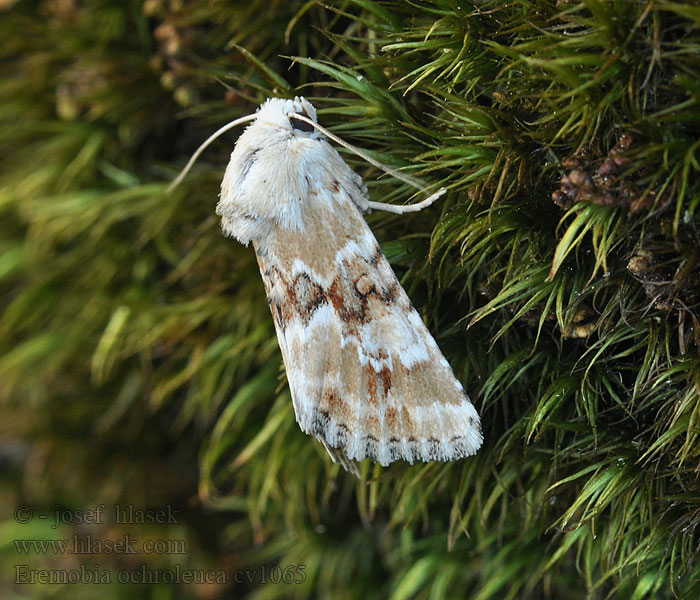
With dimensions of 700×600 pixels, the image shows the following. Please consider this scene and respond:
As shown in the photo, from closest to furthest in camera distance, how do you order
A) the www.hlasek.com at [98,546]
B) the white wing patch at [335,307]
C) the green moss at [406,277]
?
1. the green moss at [406,277]
2. the white wing patch at [335,307]
3. the www.hlasek.com at [98,546]

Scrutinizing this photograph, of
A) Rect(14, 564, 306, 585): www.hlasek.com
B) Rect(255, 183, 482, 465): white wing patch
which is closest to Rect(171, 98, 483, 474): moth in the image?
Rect(255, 183, 482, 465): white wing patch

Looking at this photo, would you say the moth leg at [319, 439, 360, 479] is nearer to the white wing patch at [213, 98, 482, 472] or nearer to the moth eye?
→ the white wing patch at [213, 98, 482, 472]

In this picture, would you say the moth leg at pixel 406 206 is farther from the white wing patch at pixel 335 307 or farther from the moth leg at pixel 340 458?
the moth leg at pixel 340 458

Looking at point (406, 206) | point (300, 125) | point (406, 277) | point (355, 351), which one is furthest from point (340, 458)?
point (300, 125)

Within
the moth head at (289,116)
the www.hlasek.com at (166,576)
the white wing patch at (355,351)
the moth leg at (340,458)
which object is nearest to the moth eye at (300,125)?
the moth head at (289,116)

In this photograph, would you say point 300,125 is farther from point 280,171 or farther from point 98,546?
point 98,546

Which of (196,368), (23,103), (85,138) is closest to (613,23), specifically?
(196,368)

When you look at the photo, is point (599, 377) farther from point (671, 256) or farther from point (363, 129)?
point (363, 129)
